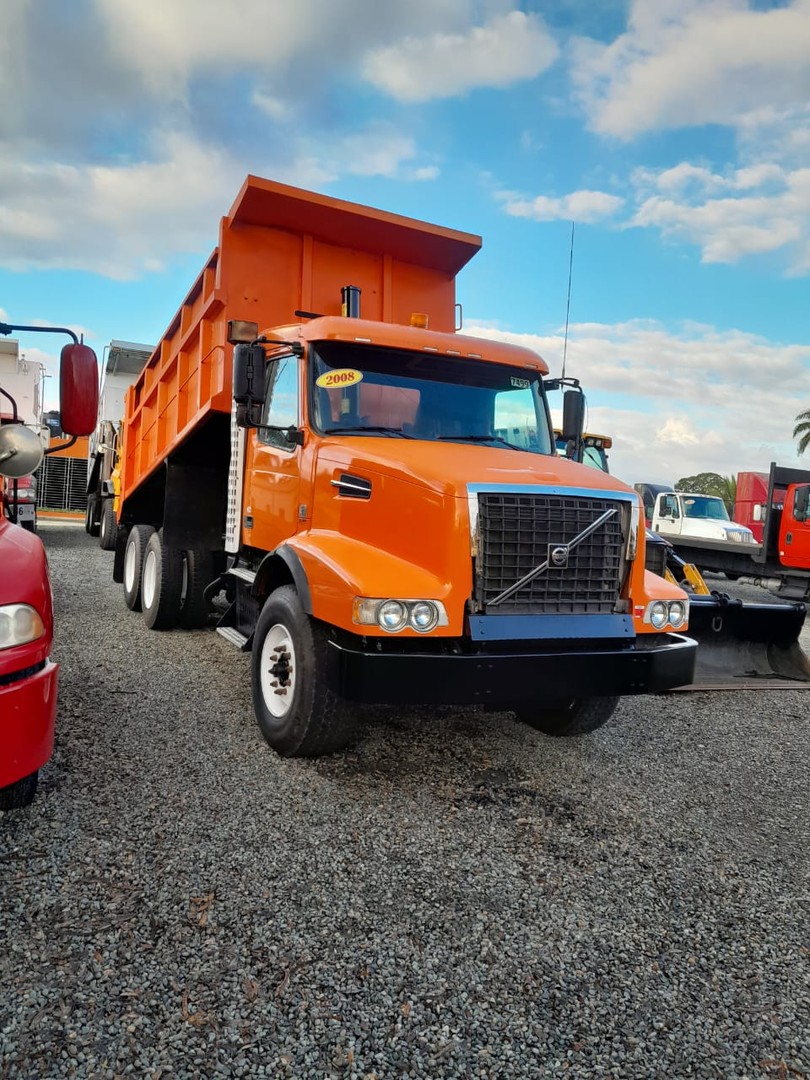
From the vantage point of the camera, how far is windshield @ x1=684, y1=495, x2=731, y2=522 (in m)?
16.4

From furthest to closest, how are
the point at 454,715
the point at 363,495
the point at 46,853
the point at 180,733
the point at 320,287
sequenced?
1. the point at 320,287
2. the point at 454,715
3. the point at 180,733
4. the point at 363,495
5. the point at 46,853

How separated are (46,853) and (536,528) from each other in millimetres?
2566

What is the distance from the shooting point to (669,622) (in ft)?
13.5

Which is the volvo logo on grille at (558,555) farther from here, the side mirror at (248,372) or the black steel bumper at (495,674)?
the side mirror at (248,372)

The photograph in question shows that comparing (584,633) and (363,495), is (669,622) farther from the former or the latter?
(363,495)

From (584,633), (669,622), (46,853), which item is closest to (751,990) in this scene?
(584,633)

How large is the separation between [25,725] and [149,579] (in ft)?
16.3

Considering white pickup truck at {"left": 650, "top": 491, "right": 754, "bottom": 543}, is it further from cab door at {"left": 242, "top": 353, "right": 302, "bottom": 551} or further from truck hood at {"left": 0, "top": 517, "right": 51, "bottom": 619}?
truck hood at {"left": 0, "top": 517, "right": 51, "bottom": 619}

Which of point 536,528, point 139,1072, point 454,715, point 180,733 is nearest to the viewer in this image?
point 139,1072

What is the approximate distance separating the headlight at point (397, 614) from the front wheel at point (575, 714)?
1298 mm

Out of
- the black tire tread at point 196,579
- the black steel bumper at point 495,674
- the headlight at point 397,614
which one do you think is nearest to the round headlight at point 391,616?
the headlight at point 397,614

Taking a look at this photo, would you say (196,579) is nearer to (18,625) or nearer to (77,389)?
(77,389)

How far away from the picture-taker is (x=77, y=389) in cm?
349

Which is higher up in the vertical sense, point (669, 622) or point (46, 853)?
point (669, 622)
